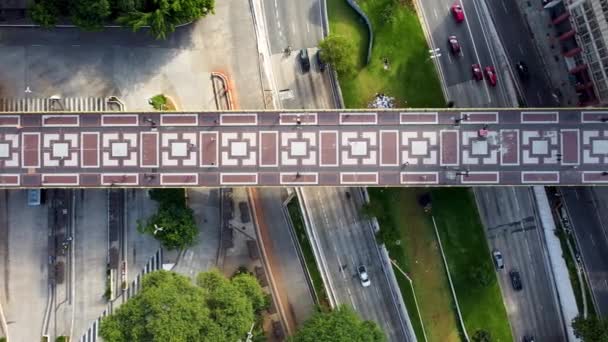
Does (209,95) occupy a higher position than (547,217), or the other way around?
(209,95)

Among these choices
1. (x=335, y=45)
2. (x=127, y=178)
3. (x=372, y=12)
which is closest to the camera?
(x=127, y=178)

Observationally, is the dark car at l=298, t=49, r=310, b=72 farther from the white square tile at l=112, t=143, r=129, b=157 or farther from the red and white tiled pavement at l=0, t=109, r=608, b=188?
the white square tile at l=112, t=143, r=129, b=157

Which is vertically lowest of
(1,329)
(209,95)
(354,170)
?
(1,329)

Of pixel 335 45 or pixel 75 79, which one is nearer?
pixel 335 45

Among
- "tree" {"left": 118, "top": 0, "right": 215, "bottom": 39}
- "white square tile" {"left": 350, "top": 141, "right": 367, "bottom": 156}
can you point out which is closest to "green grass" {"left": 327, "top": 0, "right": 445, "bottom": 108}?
"white square tile" {"left": 350, "top": 141, "right": 367, "bottom": 156}

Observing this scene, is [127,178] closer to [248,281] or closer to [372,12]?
[248,281]

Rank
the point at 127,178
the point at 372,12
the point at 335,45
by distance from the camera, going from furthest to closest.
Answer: the point at 372,12
the point at 335,45
the point at 127,178

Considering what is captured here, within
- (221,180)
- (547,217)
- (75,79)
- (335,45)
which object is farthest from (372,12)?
(75,79)
